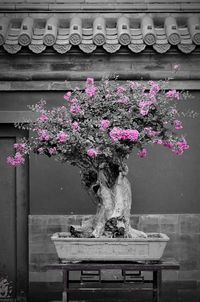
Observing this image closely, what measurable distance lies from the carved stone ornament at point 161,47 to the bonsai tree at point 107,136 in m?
1.63

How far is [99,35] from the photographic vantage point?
9.50m

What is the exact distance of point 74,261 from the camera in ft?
25.4

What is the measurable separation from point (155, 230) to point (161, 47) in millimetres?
2147

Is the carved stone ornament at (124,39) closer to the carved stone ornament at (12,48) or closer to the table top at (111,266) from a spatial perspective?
the carved stone ornament at (12,48)

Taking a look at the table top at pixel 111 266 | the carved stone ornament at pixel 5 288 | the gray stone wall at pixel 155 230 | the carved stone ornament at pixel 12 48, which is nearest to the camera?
the table top at pixel 111 266

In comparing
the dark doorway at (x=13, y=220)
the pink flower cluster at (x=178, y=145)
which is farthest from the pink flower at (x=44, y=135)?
the dark doorway at (x=13, y=220)

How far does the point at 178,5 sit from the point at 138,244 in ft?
12.1

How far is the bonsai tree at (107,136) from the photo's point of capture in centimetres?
772

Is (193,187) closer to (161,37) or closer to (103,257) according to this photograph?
(161,37)

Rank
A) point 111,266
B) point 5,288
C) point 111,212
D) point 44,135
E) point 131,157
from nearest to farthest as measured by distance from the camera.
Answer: point 111,266, point 44,135, point 111,212, point 131,157, point 5,288

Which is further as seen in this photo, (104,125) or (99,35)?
(99,35)

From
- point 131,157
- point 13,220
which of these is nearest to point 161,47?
point 131,157

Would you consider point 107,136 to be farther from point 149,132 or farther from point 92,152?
point 149,132

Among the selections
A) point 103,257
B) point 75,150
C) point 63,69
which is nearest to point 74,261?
point 103,257
